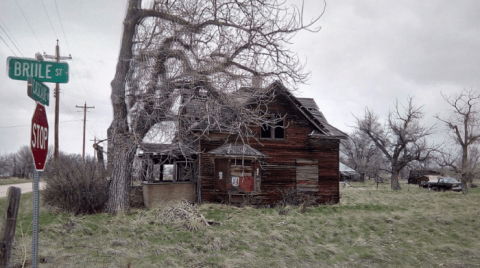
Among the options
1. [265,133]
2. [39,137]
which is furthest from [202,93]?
[39,137]

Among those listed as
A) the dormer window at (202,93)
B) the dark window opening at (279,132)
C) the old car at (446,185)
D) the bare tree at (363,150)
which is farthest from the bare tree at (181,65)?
the bare tree at (363,150)

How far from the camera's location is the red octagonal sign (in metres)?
4.18

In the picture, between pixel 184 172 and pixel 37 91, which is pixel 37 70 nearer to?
pixel 37 91

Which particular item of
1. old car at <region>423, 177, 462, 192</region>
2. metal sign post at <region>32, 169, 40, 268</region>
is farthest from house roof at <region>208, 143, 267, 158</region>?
old car at <region>423, 177, 462, 192</region>

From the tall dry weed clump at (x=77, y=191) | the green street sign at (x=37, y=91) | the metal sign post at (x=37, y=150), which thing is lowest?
the tall dry weed clump at (x=77, y=191)

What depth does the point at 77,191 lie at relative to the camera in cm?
1445

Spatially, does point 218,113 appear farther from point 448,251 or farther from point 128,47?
point 448,251

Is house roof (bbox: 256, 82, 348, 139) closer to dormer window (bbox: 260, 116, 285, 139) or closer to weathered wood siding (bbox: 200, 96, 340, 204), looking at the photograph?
weathered wood siding (bbox: 200, 96, 340, 204)

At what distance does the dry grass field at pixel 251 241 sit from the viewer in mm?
7426

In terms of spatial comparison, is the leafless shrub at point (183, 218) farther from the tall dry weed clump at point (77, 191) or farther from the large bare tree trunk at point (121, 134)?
the tall dry weed clump at point (77, 191)

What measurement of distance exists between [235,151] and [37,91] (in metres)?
13.9

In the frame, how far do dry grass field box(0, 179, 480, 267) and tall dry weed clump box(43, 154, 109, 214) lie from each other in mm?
771

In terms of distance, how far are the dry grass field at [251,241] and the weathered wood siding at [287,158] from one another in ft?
16.5

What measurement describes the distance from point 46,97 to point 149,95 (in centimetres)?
877
